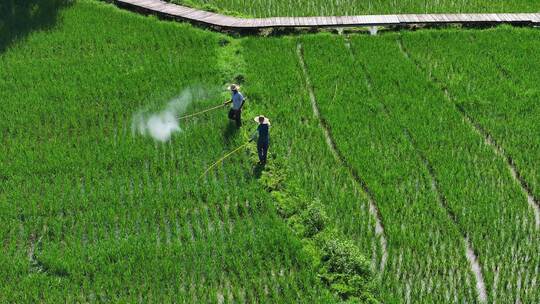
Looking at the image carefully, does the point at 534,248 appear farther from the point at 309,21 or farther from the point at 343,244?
the point at 309,21

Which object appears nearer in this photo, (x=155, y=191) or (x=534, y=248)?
(x=534, y=248)

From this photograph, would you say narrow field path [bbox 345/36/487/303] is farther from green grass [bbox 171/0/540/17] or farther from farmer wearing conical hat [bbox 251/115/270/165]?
green grass [bbox 171/0/540/17]

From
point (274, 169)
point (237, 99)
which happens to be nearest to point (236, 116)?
point (237, 99)

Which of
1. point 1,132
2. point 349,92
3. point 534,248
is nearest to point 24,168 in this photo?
point 1,132

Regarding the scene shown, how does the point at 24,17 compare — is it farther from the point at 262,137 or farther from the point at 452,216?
the point at 452,216

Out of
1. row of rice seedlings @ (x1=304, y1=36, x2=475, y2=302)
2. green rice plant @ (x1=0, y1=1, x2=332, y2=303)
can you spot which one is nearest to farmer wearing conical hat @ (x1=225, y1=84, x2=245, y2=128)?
green rice plant @ (x1=0, y1=1, x2=332, y2=303)

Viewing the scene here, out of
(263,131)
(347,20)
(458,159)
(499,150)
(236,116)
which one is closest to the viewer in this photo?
(263,131)
